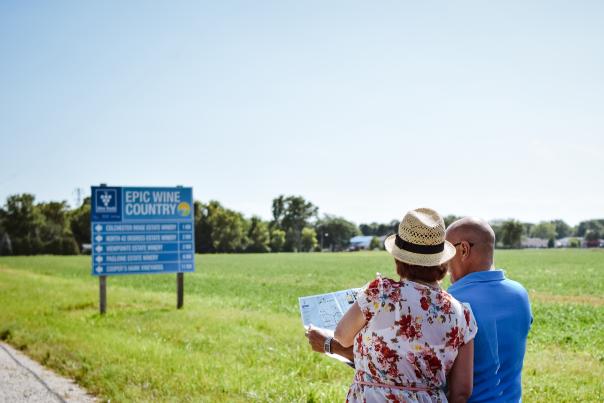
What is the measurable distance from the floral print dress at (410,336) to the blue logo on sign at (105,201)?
13.0 metres

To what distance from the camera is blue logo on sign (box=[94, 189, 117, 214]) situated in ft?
48.1

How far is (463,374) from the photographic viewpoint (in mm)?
2664

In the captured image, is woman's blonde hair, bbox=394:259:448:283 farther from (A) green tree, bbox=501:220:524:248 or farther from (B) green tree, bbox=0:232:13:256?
(A) green tree, bbox=501:220:524:248

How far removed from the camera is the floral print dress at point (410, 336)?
8.52 feet

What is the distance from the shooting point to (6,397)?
6684 mm

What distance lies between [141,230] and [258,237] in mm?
101831

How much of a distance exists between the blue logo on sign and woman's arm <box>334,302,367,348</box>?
12879 millimetres

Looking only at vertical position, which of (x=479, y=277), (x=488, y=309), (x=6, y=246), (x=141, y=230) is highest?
(x=141, y=230)

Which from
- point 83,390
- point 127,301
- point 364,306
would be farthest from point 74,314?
point 364,306

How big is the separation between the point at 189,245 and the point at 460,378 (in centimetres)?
1356

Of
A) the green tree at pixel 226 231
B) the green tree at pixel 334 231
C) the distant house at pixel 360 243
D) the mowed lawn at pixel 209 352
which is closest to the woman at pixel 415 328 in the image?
the mowed lawn at pixel 209 352

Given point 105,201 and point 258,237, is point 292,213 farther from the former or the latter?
point 105,201

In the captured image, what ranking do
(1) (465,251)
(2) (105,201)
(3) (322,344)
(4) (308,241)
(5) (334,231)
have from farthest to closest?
(5) (334,231), (4) (308,241), (2) (105,201), (3) (322,344), (1) (465,251)

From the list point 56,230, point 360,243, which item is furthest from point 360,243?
point 56,230
